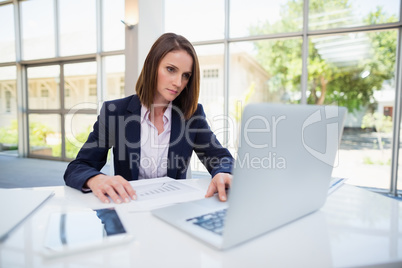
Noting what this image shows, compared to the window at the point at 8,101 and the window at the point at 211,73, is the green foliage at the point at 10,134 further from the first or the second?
the window at the point at 211,73

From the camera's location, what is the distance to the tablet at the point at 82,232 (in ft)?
1.66

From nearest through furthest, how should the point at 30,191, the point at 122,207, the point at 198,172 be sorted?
the point at 122,207 → the point at 30,191 → the point at 198,172

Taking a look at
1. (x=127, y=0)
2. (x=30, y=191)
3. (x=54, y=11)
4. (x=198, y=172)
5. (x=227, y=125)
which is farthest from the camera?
(x=54, y=11)

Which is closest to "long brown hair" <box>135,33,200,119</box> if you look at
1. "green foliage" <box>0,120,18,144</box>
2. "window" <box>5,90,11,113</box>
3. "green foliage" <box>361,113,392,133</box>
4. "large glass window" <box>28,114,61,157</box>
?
→ "green foliage" <box>361,113,392,133</box>

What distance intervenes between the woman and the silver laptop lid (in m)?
0.63

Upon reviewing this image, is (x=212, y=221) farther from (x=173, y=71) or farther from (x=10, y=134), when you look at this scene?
(x=10, y=134)

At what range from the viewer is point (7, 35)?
6098mm

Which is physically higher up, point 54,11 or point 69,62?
point 54,11

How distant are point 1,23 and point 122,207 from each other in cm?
750

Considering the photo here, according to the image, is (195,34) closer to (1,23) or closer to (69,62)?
(69,62)

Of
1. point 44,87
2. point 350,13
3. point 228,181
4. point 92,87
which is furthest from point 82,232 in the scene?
point 44,87

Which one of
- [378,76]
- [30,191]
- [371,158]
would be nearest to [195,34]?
[378,76]

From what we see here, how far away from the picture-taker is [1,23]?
6.09 metres

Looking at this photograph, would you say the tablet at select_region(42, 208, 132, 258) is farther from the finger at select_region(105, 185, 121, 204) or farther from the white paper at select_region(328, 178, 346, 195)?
the white paper at select_region(328, 178, 346, 195)
